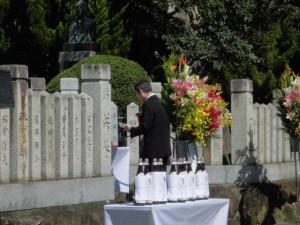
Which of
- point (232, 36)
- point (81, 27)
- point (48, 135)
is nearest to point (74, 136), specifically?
point (48, 135)

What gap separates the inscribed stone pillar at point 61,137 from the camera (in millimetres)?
12656

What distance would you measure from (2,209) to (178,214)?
2.19 m

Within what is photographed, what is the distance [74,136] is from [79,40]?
7924 millimetres

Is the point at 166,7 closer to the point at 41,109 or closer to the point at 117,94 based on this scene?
the point at 117,94

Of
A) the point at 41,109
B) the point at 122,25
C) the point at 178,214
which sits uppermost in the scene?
the point at 122,25

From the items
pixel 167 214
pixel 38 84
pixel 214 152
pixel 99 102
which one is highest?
pixel 38 84

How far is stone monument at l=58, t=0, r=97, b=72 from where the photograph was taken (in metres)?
20.4

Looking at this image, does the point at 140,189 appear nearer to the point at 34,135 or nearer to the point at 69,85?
the point at 34,135

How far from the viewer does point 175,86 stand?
42.5 feet

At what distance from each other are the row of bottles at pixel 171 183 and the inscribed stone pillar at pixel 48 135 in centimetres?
193

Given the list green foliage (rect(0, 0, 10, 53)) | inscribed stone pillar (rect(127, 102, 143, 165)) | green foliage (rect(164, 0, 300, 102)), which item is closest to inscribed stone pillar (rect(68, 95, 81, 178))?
inscribed stone pillar (rect(127, 102, 143, 165))

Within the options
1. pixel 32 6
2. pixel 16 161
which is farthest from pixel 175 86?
pixel 32 6

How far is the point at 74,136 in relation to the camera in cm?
1296

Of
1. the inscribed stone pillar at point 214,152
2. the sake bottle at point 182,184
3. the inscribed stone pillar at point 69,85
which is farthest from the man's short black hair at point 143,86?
the inscribed stone pillar at point 214,152
